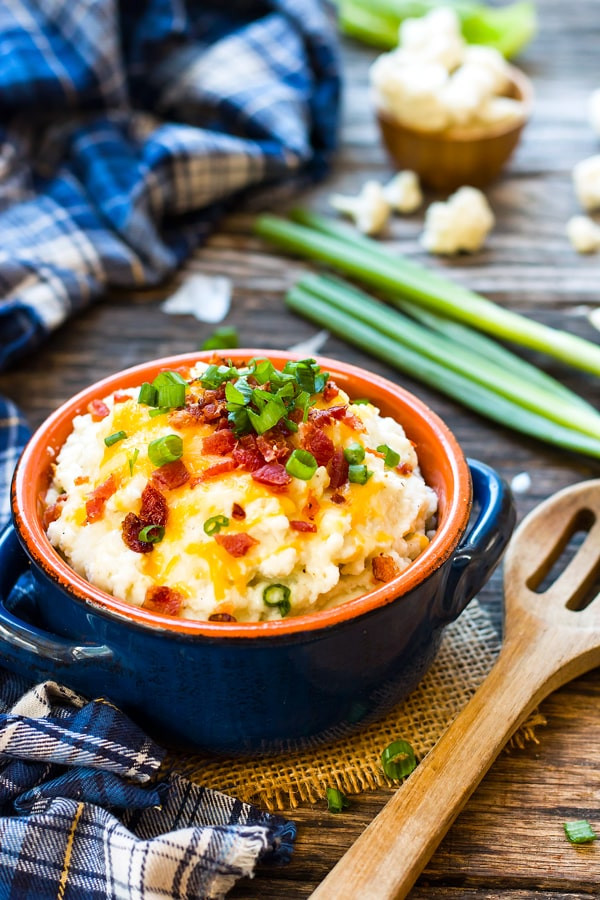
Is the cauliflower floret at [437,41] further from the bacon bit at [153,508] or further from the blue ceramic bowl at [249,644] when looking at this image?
the bacon bit at [153,508]

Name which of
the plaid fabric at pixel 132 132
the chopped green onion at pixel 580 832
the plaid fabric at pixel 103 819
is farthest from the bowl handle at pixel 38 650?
the plaid fabric at pixel 132 132

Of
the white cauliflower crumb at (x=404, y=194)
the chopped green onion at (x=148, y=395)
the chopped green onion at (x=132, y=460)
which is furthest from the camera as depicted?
the white cauliflower crumb at (x=404, y=194)

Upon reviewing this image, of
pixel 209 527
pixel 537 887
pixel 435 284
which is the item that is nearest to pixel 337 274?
pixel 435 284

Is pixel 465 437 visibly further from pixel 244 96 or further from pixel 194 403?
pixel 244 96

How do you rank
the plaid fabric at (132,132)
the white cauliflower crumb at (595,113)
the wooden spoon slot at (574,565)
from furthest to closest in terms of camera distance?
the white cauliflower crumb at (595,113) < the plaid fabric at (132,132) < the wooden spoon slot at (574,565)

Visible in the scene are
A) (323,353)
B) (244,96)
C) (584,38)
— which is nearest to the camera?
(323,353)

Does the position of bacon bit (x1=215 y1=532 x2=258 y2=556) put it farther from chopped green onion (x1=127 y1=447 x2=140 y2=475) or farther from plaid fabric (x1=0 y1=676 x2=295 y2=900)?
plaid fabric (x1=0 y1=676 x2=295 y2=900)
